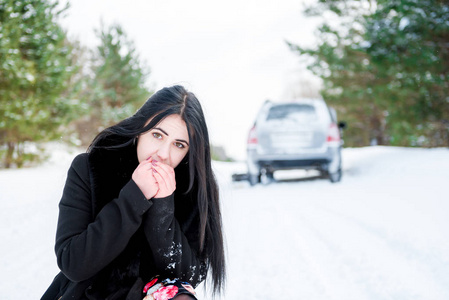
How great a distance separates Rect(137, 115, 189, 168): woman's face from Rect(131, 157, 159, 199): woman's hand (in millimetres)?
216

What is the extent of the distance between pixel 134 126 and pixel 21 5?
996 cm

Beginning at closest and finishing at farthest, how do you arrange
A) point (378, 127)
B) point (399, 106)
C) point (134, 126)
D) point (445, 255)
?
point (134, 126) → point (445, 255) → point (399, 106) → point (378, 127)

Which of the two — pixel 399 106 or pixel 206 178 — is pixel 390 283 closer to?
pixel 206 178

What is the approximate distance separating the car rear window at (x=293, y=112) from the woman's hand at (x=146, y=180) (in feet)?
21.7

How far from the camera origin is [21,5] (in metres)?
9.64

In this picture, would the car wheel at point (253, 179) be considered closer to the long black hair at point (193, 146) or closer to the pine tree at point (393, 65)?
the pine tree at point (393, 65)

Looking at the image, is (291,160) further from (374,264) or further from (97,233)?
(97,233)

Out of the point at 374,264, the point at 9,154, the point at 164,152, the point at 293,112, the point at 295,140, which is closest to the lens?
the point at 164,152

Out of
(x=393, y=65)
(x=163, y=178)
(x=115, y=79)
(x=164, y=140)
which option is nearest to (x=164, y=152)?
(x=164, y=140)

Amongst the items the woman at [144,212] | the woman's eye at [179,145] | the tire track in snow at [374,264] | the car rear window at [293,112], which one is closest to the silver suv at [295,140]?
the car rear window at [293,112]

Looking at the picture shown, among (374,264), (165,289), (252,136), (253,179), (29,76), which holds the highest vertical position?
(29,76)

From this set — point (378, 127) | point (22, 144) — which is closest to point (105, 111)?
point (22, 144)

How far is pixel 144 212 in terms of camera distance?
1.50 metres

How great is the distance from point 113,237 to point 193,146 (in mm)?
592
